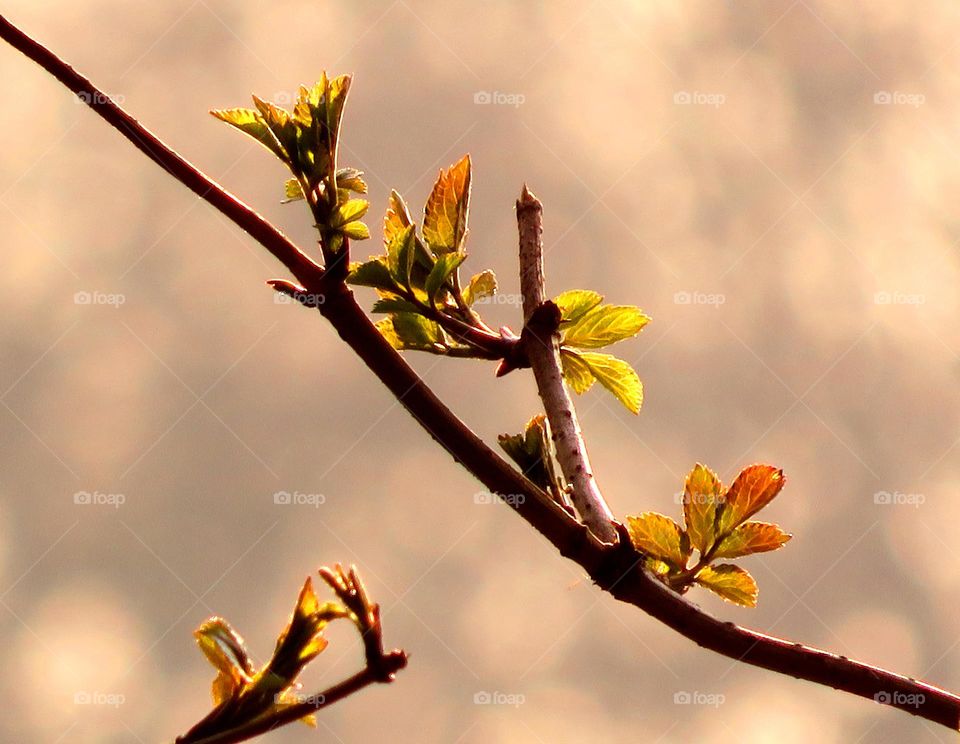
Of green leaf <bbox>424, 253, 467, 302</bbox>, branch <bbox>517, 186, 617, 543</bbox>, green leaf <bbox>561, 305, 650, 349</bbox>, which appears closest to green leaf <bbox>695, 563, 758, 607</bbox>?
branch <bbox>517, 186, 617, 543</bbox>

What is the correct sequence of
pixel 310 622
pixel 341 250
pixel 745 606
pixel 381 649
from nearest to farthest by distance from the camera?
pixel 381 649 → pixel 310 622 → pixel 341 250 → pixel 745 606

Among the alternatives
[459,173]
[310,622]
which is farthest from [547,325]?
[310,622]

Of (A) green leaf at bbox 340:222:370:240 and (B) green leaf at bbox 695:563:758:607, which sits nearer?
(A) green leaf at bbox 340:222:370:240

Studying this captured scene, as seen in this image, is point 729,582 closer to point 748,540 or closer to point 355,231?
point 748,540

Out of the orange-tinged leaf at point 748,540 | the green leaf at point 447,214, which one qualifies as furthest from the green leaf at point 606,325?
the orange-tinged leaf at point 748,540

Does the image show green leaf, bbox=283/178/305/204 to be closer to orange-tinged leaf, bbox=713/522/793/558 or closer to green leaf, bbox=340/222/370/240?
green leaf, bbox=340/222/370/240

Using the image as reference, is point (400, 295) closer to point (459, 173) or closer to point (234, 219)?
point (459, 173)

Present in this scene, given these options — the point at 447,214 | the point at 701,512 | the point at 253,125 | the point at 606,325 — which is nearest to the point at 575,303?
the point at 606,325
